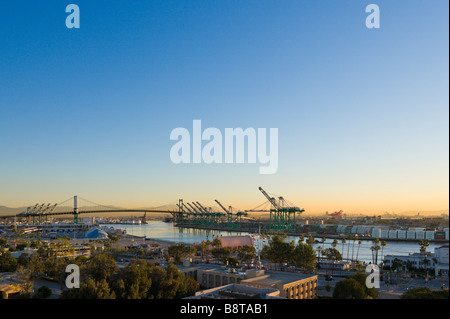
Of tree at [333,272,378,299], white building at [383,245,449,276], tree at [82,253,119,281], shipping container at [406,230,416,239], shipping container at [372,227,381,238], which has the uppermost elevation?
tree at [82,253,119,281]

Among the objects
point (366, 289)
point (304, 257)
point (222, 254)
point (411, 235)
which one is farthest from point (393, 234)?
point (366, 289)

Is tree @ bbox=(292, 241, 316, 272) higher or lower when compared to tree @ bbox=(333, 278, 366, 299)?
lower

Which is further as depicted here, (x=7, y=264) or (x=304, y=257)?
(x=304, y=257)

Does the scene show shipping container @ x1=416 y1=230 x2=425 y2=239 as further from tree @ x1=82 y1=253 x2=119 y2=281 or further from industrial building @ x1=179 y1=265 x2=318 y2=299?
tree @ x1=82 y1=253 x2=119 y2=281

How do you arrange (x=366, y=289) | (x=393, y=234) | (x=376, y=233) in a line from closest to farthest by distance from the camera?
(x=366, y=289), (x=393, y=234), (x=376, y=233)

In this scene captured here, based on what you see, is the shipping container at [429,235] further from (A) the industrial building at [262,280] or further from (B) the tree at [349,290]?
(B) the tree at [349,290]

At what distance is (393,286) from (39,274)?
11.9 meters

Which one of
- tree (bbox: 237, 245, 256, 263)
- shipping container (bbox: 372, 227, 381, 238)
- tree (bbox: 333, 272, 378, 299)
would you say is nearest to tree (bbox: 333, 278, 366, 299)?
tree (bbox: 333, 272, 378, 299)

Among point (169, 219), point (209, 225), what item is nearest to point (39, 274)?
point (209, 225)

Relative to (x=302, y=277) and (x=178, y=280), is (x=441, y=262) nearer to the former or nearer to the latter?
(x=302, y=277)

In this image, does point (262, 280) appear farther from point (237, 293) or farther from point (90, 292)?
point (90, 292)
